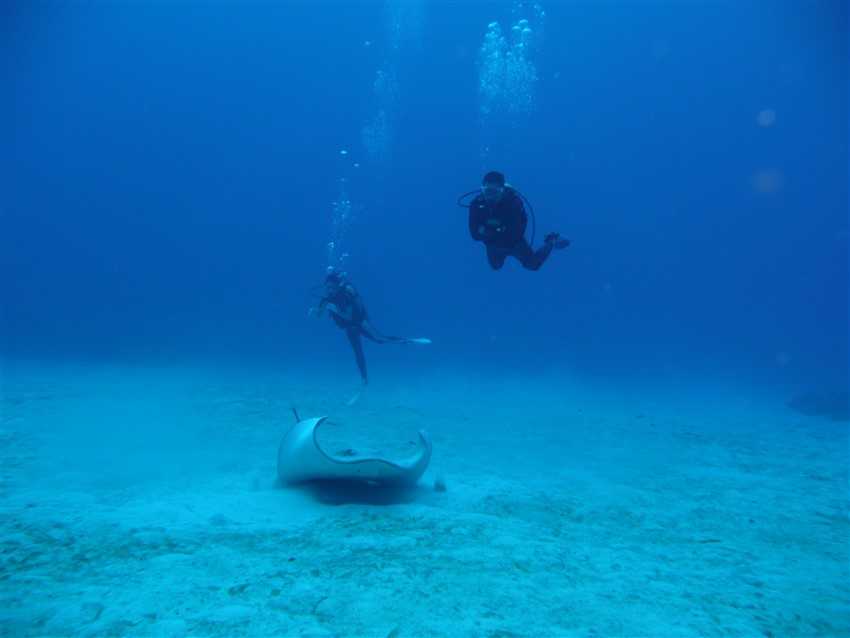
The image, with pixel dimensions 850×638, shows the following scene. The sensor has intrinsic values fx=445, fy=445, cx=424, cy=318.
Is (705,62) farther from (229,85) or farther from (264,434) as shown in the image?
(264,434)

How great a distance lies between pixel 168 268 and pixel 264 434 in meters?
91.0

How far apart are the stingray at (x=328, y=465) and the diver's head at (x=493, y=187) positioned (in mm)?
3785

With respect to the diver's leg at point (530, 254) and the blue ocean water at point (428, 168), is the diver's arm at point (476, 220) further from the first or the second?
the blue ocean water at point (428, 168)

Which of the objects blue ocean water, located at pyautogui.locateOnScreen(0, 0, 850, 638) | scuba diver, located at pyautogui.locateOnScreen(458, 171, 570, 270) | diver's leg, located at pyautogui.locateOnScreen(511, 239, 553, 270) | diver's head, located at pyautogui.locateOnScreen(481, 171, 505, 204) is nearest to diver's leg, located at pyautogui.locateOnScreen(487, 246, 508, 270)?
scuba diver, located at pyautogui.locateOnScreen(458, 171, 570, 270)

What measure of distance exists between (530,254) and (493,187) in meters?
1.37

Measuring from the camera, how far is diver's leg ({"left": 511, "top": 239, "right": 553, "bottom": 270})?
7133 millimetres

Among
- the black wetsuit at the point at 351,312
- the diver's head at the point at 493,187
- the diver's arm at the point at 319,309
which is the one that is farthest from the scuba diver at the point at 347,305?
the diver's head at the point at 493,187

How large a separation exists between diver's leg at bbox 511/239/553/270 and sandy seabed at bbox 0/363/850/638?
3.26 m

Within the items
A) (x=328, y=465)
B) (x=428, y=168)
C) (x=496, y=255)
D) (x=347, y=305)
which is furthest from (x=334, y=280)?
(x=428, y=168)

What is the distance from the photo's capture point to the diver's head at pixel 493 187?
21.3 ft

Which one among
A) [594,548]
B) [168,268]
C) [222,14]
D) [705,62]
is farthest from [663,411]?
[168,268]

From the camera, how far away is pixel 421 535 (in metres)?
3.88

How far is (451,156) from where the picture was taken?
83.9 metres

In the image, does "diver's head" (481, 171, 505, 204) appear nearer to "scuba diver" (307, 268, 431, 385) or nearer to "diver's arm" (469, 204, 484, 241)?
"diver's arm" (469, 204, 484, 241)
